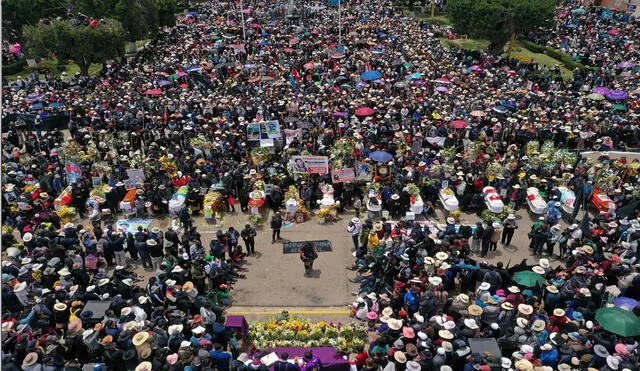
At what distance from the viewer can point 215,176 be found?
1922 centimetres

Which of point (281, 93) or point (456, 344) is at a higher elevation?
point (281, 93)

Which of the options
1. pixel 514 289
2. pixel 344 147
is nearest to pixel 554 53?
pixel 344 147

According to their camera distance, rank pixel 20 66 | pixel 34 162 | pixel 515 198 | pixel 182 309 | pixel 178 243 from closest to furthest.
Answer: pixel 182 309
pixel 178 243
pixel 515 198
pixel 34 162
pixel 20 66

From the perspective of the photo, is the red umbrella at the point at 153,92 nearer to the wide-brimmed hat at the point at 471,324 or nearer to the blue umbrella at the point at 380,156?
the blue umbrella at the point at 380,156

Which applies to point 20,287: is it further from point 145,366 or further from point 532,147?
point 532,147

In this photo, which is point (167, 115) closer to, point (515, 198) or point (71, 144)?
point (71, 144)

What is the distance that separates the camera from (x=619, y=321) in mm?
10930

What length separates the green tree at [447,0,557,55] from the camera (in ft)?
125

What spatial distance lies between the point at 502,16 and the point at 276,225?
30736 millimetres

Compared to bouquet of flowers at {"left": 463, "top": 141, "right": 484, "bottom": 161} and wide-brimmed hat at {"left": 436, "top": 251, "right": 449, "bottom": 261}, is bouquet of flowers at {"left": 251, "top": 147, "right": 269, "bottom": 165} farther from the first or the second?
wide-brimmed hat at {"left": 436, "top": 251, "right": 449, "bottom": 261}

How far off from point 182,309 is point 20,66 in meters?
38.7

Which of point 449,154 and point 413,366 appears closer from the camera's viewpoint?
point 413,366

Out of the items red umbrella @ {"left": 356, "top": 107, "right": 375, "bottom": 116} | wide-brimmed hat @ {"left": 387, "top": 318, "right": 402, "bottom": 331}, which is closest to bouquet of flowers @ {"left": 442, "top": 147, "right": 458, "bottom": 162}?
red umbrella @ {"left": 356, "top": 107, "right": 375, "bottom": 116}

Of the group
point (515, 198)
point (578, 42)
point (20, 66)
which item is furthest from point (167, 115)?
point (578, 42)
